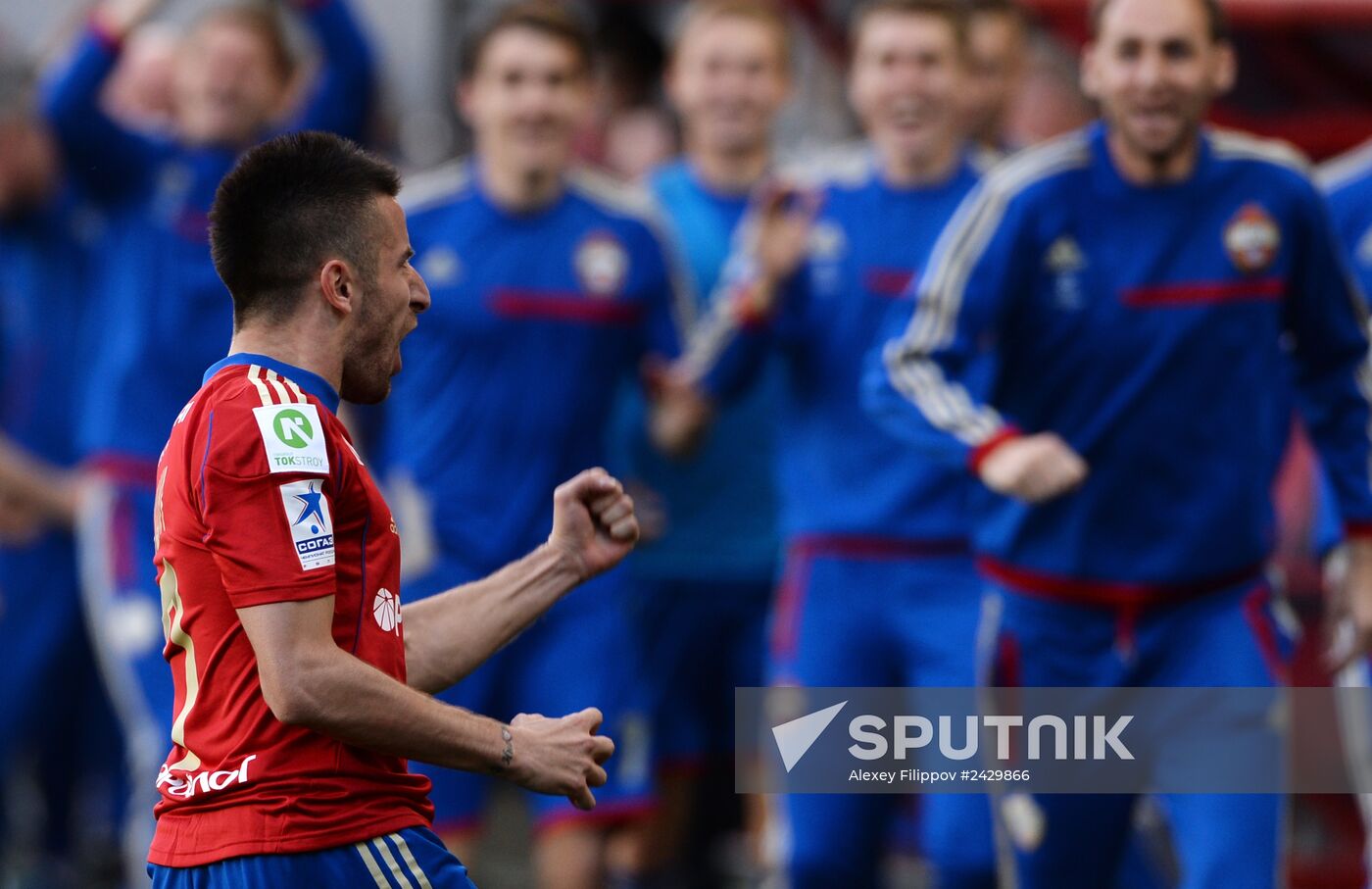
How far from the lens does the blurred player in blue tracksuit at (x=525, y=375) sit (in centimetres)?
710

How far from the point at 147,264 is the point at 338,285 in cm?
456

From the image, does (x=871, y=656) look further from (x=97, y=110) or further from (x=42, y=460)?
(x=42, y=460)

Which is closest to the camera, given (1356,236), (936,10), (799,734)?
(799,734)

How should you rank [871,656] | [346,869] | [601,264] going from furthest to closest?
[601,264] < [871,656] < [346,869]

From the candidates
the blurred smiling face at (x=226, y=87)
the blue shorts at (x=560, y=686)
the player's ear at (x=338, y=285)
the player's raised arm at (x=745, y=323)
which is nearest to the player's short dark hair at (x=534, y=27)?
the player's raised arm at (x=745, y=323)

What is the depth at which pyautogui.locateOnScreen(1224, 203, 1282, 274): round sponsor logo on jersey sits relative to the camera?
582cm

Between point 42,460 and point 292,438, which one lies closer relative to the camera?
point 292,438

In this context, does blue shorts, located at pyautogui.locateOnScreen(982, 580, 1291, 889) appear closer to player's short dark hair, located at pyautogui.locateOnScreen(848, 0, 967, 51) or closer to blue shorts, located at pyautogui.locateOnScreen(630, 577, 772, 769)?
player's short dark hair, located at pyautogui.locateOnScreen(848, 0, 967, 51)

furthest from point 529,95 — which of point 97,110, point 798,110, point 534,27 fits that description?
point 798,110

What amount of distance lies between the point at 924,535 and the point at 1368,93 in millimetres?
3180

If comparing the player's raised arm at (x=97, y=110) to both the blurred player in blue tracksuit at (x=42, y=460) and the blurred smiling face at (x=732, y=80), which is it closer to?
the blurred player in blue tracksuit at (x=42, y=460)

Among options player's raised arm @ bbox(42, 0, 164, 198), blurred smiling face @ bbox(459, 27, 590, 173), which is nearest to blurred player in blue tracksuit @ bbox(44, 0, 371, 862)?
player's raised arm @ bbox(42, 0, 164, 198)

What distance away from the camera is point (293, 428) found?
374 cm

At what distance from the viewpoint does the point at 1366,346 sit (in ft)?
19.6
